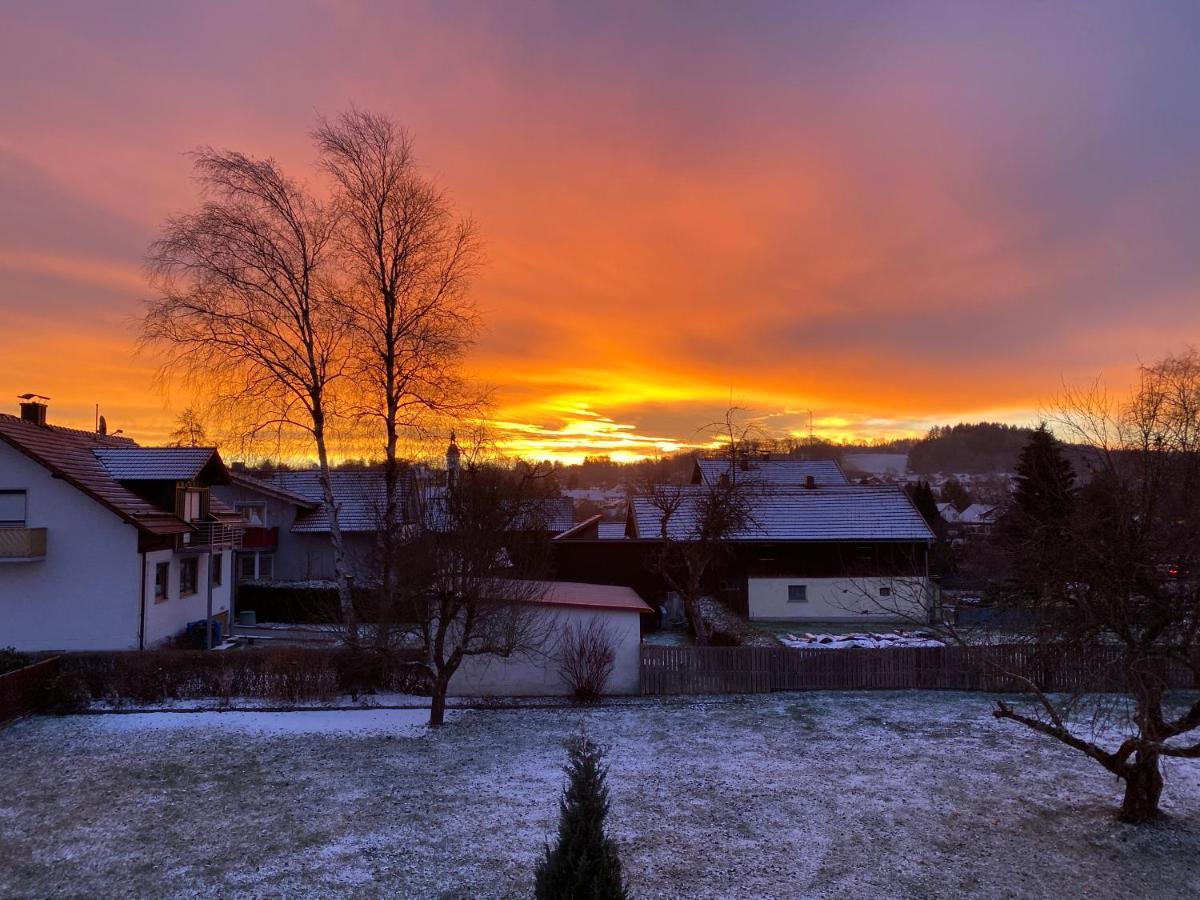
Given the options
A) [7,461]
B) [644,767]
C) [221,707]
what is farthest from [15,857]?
[7,461]

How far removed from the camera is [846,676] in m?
17.6

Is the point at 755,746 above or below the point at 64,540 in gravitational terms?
below

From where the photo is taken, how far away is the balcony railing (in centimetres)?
2331

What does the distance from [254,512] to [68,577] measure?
1649 cm

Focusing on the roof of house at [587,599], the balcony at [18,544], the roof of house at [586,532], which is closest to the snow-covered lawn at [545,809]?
the roof of house at [587,599]

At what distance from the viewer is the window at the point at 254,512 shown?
35750 millimetres

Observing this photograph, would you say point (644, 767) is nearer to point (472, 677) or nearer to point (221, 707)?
point (472, 677)

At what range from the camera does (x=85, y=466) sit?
21.3 meters

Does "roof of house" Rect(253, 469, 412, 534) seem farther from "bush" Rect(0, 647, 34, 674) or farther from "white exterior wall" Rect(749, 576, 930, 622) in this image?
"white exterior wall" Rect(749, 576, 930, 622)

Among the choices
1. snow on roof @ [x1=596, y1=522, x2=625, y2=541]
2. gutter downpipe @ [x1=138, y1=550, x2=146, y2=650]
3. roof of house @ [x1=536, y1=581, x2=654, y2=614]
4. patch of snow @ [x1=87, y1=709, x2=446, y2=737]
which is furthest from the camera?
snow on roof @ [x1=596, y1=522, x2=625, y2=541]

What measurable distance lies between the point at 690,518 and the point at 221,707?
17880mm

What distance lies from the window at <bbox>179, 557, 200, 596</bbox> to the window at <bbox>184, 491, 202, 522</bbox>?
141 centimetres

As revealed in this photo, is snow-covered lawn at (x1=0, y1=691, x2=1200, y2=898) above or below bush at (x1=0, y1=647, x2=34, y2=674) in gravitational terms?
below

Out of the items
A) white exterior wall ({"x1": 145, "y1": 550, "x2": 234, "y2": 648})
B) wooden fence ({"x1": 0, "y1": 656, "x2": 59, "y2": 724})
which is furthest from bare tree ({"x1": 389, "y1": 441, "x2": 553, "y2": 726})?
white exterior wall ({"x1": 145, "y1": 550, "x2": 234, "y2": 648})
